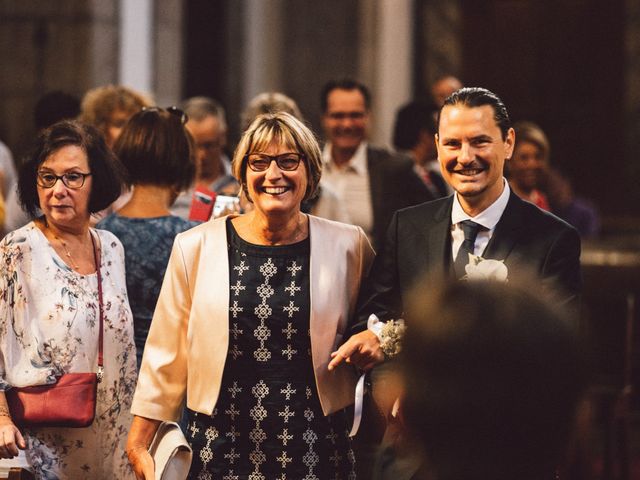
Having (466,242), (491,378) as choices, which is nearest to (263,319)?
(466,242)

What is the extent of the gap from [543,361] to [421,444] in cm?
24

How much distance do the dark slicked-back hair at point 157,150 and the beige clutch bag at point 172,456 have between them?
1226 millimetres

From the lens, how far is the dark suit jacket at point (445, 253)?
3551 millimetres

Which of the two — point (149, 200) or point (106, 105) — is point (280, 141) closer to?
point (149, 200)

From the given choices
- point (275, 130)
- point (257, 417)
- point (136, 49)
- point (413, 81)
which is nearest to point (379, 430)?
point (257, 417)

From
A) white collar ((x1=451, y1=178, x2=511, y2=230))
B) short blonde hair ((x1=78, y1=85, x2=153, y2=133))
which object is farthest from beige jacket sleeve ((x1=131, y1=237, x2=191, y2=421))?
short blonde hair ((x1=78, y1=85, x2=153, y2=133))

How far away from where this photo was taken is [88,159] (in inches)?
159

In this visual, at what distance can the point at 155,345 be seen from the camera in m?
3.67

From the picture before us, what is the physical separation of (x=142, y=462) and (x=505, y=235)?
1238mm

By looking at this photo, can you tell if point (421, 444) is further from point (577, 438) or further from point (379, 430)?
point (379, 430)

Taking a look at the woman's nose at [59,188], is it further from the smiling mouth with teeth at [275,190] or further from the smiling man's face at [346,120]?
the smiling man's face at [346,120]

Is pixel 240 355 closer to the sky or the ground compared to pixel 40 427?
closer to the sky

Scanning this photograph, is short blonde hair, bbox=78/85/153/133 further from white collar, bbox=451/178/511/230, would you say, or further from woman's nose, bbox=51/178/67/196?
white collar, bbox=451/178/511/230

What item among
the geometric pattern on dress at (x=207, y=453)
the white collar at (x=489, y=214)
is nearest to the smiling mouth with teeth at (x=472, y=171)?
the white collar at (x=489, y=214)
